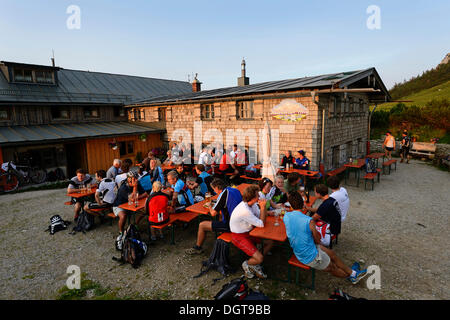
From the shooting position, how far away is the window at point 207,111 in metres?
15.0

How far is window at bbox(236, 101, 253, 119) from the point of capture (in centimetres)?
1310

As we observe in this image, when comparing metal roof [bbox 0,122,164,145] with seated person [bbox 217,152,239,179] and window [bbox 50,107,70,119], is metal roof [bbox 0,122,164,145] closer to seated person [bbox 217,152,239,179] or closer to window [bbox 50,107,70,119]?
window [bbox 50,107,70,119]

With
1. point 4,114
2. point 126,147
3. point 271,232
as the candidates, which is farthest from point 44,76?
point 271,232

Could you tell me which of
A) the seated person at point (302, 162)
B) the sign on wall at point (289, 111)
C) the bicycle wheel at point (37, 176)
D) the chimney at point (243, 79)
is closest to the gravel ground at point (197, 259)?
the seated person at point (302, 162)

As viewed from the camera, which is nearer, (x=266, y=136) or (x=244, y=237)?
(x=244, y=237)

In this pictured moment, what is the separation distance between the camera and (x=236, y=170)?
10578 millimetres

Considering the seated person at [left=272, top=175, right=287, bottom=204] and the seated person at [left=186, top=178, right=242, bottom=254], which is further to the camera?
the seated person at [left=272, top=175, right=287, bottom=204]

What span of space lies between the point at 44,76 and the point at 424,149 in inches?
1102

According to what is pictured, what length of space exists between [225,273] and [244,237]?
0.85 metres

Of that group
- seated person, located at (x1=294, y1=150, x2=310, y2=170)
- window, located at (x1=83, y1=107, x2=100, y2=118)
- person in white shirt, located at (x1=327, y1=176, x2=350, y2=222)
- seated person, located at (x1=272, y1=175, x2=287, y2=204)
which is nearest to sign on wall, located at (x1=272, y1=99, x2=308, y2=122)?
seated person, located at (x1=294, y1=150, x2=310, y2=170)

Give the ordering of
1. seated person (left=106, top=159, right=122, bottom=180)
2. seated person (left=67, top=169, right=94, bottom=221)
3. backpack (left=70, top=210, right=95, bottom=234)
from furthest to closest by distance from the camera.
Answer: seated person (left=106, top=159, right=122, bottom=180)
seated person (left=67, top=169, right=94, bottom=221)
backpack (left=70, top=210, right=95, bottom=234)

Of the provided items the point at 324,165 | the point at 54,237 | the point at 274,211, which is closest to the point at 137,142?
the point at 54,237

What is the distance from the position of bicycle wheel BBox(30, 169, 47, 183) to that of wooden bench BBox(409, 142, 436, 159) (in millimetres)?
24180

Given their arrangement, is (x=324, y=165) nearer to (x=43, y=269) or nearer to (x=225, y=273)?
(x=225, y=273)
